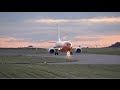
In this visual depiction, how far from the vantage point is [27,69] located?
37.5 ft

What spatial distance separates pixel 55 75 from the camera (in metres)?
10.3
